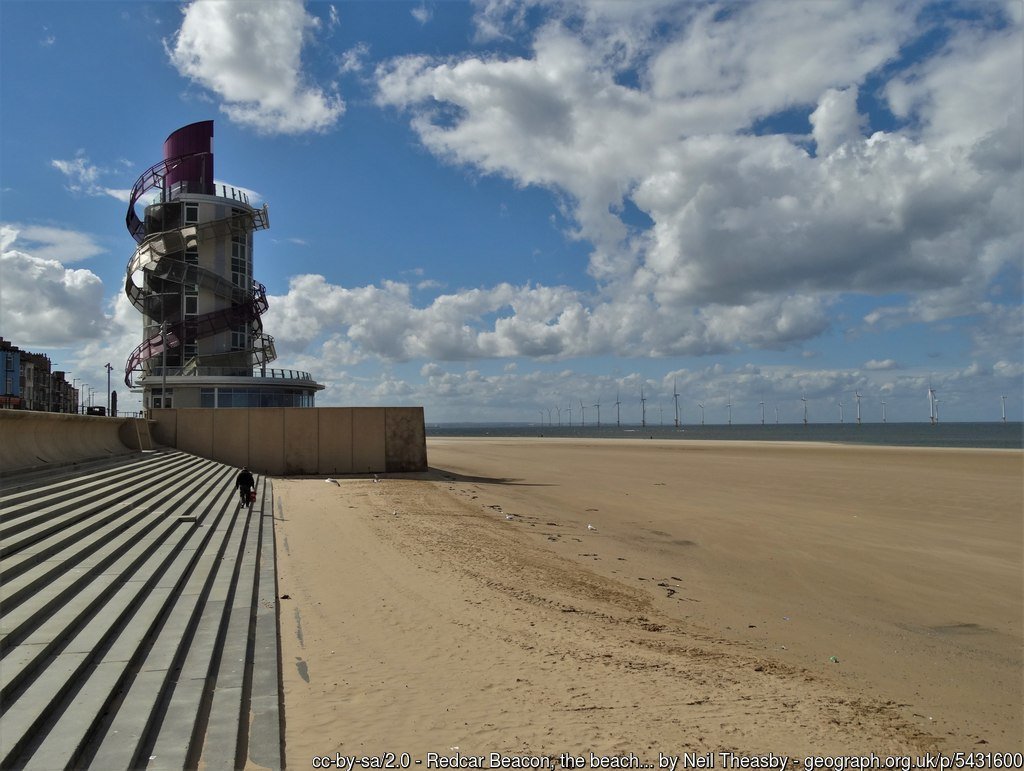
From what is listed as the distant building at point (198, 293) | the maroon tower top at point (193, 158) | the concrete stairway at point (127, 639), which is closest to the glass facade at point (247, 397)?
the distant building at point (198, 293)

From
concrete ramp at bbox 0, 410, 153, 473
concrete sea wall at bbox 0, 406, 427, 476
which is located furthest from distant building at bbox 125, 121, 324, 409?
concrete ramp at bbox 0, 410, 153, 473

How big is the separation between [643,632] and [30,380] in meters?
97.0

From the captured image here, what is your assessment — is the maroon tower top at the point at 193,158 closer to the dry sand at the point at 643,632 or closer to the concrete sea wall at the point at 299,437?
the concrete sea wall at the point at 299,437

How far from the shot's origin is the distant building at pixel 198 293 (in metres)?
41.6

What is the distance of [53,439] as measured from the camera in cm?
1475

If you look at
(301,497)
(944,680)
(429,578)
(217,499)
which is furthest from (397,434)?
(944,680)

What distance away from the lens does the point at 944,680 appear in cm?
768

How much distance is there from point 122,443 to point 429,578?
54.3 ft

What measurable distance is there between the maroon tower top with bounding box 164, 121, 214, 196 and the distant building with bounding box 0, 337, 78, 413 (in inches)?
991

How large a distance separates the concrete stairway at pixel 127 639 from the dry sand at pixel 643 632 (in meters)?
Result: 0.48

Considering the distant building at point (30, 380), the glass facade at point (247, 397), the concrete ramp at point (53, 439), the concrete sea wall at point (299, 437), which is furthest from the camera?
the distant building at point (30, 380)

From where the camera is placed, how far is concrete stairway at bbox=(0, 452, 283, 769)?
476 cm

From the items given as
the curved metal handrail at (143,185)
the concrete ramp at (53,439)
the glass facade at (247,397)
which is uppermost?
the curved metal handrail at (143,185)

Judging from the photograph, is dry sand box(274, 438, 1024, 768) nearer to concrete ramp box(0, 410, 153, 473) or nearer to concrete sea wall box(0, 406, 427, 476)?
concrete ramp box(0, 410, 153, 473)
